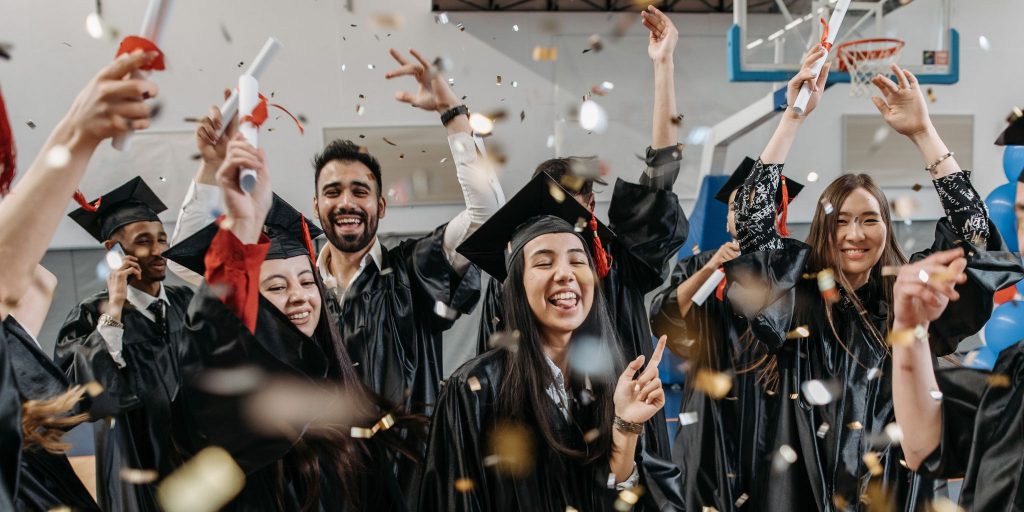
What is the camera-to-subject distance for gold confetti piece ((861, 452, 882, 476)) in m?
2.46

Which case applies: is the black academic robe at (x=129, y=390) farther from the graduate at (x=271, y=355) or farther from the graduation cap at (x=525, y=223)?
the graduation cap at (x=525, y=223)

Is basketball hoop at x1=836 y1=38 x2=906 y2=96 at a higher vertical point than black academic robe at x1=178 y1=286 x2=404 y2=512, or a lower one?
higher

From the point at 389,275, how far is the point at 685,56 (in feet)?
22.6

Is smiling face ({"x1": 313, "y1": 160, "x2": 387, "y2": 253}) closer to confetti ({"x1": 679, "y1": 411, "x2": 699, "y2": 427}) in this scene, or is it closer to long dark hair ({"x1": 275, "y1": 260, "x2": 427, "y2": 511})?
long dark hair ({"x1": 275, "y1": 260, "x2": 427, "y2": 511})

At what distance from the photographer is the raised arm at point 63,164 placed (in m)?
1.07

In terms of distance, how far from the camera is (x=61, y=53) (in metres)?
7.81

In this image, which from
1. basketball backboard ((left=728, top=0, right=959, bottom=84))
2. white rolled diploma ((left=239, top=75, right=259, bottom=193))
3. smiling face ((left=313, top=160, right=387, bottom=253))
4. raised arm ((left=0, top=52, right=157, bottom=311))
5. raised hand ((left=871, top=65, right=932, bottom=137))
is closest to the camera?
raised arm ((left=0, top=52, right=157, bottom=311))

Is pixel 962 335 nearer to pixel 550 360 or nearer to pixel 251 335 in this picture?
pixel 550 360

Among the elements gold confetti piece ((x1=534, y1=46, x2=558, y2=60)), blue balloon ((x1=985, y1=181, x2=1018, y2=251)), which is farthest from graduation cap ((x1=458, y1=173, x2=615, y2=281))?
gold confetti piece ((x1=534, y1=46, x2=558, y2=60))

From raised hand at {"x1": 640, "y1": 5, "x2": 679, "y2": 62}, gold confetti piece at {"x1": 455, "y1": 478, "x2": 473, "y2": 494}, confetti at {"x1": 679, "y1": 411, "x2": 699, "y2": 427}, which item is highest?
raised hand at {"x1": 640, "y1": 5, "x2": 679, "y2": 62}

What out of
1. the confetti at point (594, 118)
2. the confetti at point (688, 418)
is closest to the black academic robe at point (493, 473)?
the confetti at point (688, 418)

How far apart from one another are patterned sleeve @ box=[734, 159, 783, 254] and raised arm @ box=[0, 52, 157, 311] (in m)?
1.92

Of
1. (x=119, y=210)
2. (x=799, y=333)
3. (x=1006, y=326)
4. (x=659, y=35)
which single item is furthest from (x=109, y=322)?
(x=1006, y=326)

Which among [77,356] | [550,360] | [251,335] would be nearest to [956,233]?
[550,360]
